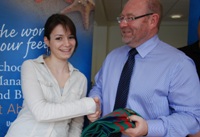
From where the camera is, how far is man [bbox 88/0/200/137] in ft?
3.79

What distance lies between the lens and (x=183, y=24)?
702 cm

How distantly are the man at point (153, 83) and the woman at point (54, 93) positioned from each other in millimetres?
136

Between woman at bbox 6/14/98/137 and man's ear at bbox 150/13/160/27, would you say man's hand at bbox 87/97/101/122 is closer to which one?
woman at bbox 6/14/98/137

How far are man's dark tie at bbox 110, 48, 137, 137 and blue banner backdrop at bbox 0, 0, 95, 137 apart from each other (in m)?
0.62

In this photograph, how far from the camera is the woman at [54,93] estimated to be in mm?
1274

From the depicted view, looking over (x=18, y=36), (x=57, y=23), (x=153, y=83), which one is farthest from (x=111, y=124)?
(x=18, y=36)

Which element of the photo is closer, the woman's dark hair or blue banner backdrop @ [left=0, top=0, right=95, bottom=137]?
the woman's dark hair

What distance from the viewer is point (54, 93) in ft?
4.71

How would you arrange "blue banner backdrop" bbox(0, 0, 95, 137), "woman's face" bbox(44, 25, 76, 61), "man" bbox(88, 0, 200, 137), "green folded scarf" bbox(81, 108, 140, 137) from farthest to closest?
"blue banner backdrop" bbox(0, 0, 95, 137) < "woman's face" bbox(44, 25, 76, 61) < "man" bbox(88, 0, 200, 137) < "green folded scarf" bbox(81, 108, 140, 137)

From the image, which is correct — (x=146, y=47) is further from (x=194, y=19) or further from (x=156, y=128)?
(x=194, y=19)

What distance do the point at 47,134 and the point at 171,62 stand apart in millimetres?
782

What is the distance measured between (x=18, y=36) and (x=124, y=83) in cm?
94

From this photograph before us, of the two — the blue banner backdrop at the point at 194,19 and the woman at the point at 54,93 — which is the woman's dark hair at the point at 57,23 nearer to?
the woman at the point at 54,93

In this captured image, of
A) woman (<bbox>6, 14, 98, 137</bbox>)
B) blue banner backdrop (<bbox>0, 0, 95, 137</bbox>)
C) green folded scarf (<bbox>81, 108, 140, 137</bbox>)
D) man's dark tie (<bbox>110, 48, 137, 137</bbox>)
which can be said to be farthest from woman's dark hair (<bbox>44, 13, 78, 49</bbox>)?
green folded scarf (<bbox>81, 108, 140, 137</bbox>)
